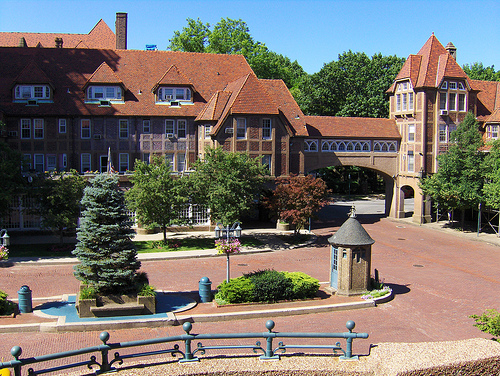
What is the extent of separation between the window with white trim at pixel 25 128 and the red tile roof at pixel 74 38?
19.7 m

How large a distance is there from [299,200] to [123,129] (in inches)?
622

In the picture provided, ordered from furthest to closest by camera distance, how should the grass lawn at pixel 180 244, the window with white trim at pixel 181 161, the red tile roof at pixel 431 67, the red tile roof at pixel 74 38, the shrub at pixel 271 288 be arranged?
the red tile roof at pixel 74 38, the red tile roof at pixel 431 67, the window with white trim at pixel 181 161, the grass lawn at pixel 180 244, the shrub at pixel 271 288

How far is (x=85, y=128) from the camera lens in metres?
39.6

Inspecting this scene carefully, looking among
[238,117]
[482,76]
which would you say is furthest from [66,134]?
[482,76]

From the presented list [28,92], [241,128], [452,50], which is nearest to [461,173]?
[452,50]

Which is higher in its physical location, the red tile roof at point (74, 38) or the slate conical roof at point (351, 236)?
the red tile roof at point (74, 38)

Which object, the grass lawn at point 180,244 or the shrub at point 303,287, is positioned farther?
the grass lawn at point 180,244

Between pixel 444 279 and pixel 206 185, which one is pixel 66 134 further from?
pixel 444 279

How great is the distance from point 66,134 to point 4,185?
10.4 metres

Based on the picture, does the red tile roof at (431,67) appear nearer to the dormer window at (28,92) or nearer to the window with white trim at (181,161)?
the window with white trim at (181,161)

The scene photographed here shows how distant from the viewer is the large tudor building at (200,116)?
38.3 m

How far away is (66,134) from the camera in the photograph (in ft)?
129

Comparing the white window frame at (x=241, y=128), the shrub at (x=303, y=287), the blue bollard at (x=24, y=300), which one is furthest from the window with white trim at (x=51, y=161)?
the shrub at (x=303, y=287)

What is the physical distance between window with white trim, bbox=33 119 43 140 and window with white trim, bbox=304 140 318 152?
20.6m
